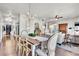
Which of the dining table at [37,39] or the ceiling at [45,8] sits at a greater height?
the ceiling at [45,8]

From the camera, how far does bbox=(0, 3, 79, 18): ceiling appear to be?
2.26 metres

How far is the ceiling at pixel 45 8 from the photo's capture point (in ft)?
7.41

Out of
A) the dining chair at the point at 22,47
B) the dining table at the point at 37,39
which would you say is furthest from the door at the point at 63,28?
the dining chair at the point at 22,47

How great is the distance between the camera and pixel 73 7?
7.47 ft

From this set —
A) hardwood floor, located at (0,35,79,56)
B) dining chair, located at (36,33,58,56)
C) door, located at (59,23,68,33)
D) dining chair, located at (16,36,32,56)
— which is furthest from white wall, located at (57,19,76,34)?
dining chair, located at (16,36,32,56)

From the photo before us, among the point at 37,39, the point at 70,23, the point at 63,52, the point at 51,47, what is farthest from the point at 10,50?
the point at 70,23

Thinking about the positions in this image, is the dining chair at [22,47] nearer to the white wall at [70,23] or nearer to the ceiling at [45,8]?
the ceiling at [45,8]

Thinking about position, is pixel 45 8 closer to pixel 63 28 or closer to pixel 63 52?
pixel 63 28

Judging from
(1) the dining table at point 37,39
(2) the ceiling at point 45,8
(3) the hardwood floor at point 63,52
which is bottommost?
(3) the hardwood floor at point 63,52

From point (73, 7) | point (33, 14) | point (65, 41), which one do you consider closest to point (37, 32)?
point (33, 14)

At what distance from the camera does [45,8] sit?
7.49ft

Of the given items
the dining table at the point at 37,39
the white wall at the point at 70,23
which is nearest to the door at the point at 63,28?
the white wall at the point at 70,23

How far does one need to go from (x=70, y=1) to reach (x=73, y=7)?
0.34 feet

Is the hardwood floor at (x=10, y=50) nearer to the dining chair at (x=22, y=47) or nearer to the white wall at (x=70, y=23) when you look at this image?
the dining chair at (x=22, y=47)
